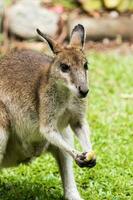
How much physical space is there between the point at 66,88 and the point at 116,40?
6.89 m

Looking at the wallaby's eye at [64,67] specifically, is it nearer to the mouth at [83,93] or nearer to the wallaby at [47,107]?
the wallaby at [47,107]

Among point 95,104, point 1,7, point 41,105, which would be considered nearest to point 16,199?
point 41,105

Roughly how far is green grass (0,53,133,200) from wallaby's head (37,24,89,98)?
1.38 meters

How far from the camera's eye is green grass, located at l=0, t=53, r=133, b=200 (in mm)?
6527

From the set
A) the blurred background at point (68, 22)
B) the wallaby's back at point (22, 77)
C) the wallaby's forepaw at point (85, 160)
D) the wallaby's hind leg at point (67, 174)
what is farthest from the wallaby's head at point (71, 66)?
the blurred background at point (68, 22)

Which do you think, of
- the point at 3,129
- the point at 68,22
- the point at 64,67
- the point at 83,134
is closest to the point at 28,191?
the point at 3,129

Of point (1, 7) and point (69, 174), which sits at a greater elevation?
point (1, 7)

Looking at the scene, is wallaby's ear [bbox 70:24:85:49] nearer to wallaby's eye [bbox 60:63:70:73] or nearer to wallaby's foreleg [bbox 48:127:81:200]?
wallaby's eye [bbox 60:63:70:73]

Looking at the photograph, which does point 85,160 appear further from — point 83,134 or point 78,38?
point 78,38

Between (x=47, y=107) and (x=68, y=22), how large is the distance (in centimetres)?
676

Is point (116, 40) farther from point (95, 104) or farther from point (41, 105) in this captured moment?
point (41, 105)

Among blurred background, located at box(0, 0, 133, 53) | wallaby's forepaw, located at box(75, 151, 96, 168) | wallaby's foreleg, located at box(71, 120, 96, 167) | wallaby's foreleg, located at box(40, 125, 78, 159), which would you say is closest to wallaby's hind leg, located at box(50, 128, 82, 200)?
wallaby's foreleg, located at box(71, 120, 96, 167)

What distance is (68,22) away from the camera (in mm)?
12375

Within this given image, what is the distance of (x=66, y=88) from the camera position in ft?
18.5
